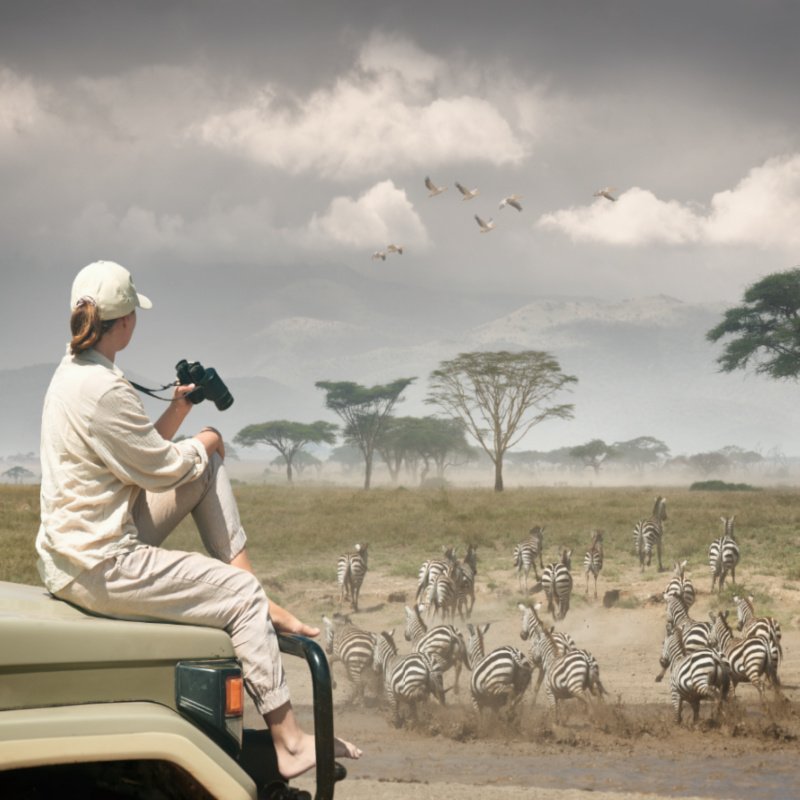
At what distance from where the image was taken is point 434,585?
11.8 metres

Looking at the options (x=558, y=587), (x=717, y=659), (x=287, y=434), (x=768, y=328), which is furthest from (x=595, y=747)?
(x=287, y=434)

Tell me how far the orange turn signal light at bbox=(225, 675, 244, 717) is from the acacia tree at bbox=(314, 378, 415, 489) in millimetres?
49252

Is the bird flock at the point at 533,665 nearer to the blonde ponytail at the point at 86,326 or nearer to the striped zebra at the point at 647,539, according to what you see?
the striped zebra at the point at 647,539

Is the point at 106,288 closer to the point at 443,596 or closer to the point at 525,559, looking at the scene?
the point at 443,596

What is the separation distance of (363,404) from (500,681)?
152 feet

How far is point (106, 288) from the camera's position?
2570 millimetres

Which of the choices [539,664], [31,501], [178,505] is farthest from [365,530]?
[178,505]

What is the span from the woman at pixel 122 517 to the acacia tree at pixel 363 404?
49.0 meters

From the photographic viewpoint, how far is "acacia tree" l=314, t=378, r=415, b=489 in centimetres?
5281

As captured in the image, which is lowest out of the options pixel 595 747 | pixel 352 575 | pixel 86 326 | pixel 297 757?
pixel 595 747

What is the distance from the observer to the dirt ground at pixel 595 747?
605cm

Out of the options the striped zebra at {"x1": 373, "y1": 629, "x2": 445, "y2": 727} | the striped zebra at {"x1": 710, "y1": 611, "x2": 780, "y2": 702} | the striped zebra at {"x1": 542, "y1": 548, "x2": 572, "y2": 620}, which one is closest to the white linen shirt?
the striped zebra at {"x1": 373, "y1": 629, "x2": 445, "y2": 727}

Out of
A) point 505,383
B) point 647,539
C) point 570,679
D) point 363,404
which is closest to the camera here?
point 570,679

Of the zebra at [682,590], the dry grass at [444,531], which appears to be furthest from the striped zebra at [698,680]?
the dry grass at [444,531]
